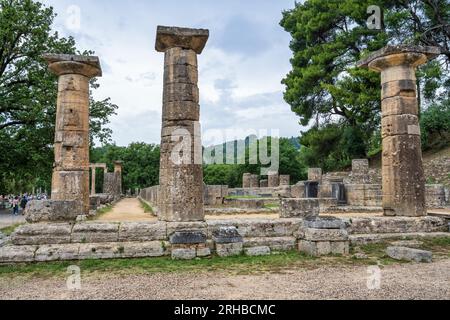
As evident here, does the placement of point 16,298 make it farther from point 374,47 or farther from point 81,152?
point 374,47

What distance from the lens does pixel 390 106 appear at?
1085 cm

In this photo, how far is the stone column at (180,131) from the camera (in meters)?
8.97

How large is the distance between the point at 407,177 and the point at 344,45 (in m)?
23.7

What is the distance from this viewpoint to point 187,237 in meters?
8.06

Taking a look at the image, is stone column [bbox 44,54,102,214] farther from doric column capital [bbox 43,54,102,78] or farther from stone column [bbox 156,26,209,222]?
stone column [bbox 156,26,209,222]

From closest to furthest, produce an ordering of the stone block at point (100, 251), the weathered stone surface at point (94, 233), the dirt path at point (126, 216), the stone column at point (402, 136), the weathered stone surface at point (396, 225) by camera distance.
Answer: the stone block at point (100, 251)
the weathered stone surface at point (94, 233)
the weathered stone surface at point (396, 225)
the stone column at point (402, 136)
the dirt path at point (126, 216)

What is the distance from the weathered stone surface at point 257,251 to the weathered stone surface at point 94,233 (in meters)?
2.84

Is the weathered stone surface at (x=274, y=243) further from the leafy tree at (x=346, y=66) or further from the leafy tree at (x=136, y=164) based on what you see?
the leafy tree at (x=136, y=164)

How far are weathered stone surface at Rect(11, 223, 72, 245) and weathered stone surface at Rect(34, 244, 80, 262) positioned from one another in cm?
32

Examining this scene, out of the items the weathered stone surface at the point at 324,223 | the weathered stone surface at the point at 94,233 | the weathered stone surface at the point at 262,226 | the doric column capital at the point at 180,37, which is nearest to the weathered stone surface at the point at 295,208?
the weathered stone surface at the point at 262,226

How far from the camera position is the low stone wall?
7.81 m

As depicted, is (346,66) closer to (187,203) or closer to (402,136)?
(402,136)
